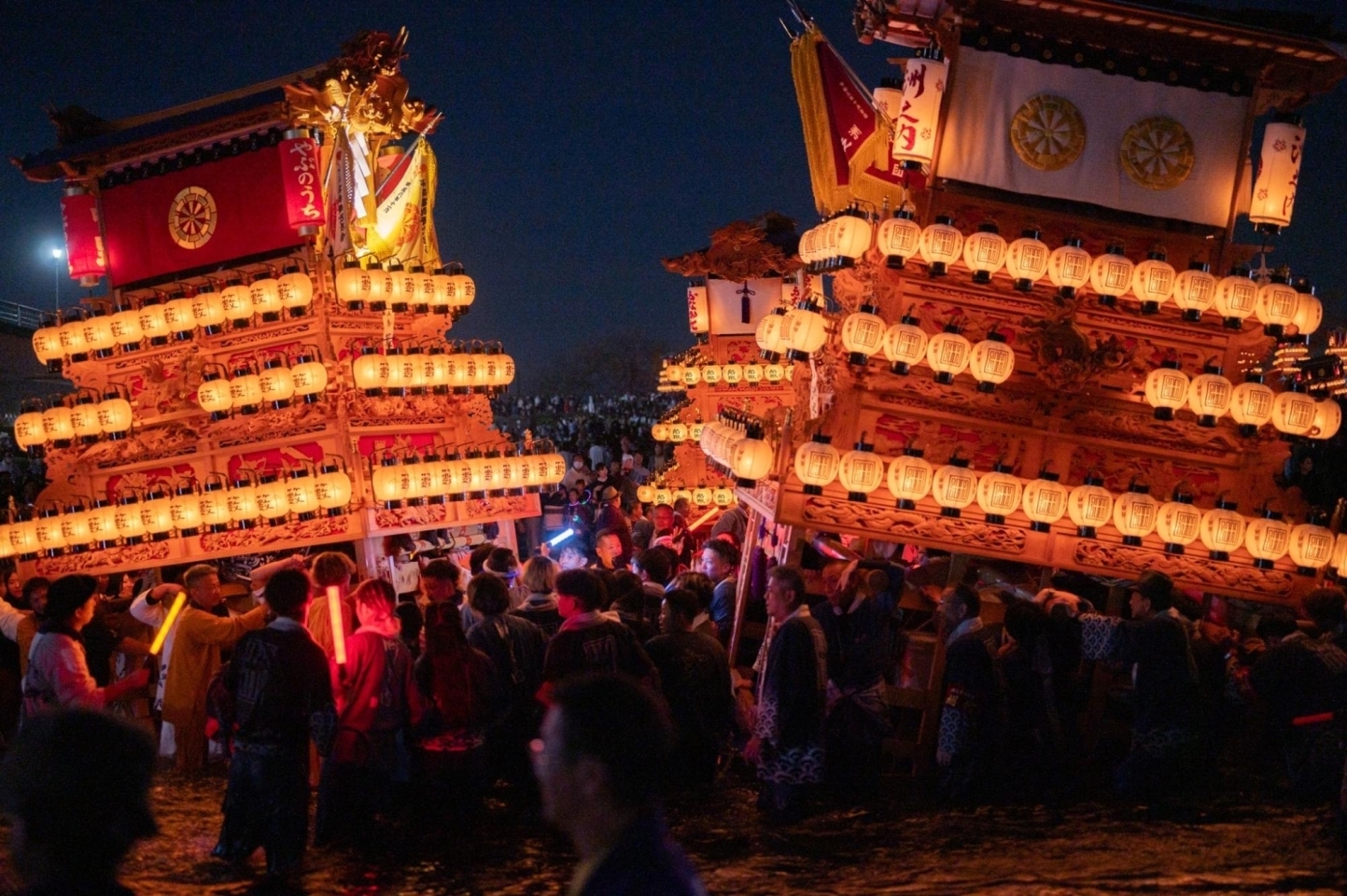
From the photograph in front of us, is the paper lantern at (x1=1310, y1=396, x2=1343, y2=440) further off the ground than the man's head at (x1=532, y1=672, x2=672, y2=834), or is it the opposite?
the man's head at (x1=532, y1=672, x2=672, y2=834)

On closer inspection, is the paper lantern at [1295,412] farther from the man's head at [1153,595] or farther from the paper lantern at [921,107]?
the paper lantern at [921,107]

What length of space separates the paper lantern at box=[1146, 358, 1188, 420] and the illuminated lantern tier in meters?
0.80

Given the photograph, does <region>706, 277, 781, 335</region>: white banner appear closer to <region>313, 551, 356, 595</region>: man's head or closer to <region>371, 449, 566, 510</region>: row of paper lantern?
<region>371, 449, 566, 510</region>: row of paper lantern

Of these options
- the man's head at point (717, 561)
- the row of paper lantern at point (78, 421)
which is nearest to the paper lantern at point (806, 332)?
the man's head at point (717, 561)

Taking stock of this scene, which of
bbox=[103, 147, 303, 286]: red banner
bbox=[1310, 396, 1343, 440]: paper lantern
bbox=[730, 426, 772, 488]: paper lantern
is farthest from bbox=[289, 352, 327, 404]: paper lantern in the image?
bbox=[1310, 396, 1343, 440]: paper lantern

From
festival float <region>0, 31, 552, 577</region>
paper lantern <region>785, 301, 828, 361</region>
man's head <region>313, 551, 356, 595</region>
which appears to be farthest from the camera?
festival float <region>0, 31, 552, 577</region>

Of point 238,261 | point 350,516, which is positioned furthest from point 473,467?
point 238,261

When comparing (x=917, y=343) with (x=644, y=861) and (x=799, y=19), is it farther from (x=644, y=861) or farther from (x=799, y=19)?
(x=644, y=861)

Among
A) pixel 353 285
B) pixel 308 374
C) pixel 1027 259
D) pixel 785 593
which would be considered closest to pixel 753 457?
pixel 785 593

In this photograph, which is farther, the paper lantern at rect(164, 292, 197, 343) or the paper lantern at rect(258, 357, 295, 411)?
the paper lantern at rect(164, 292, 197, 343)

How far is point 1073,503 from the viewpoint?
970 centimetres

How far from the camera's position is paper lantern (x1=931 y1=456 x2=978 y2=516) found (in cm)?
969

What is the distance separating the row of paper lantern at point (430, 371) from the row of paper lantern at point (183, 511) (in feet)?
4.12

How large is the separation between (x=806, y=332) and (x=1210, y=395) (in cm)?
365
